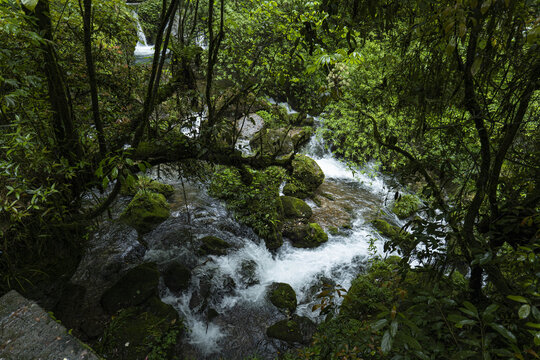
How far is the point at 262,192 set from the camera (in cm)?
658

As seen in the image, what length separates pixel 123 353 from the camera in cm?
373

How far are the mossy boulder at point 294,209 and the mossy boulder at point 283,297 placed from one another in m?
2.44

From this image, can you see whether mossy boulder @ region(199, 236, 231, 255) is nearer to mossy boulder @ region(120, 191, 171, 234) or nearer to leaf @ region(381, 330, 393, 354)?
mossy boulder @ region(120, 191, 171, 234)

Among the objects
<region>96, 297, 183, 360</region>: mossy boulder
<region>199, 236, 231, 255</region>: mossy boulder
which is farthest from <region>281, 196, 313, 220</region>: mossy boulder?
<region>96, 297, 183, 360</region>: mossy boulder

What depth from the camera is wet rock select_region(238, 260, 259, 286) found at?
5.80m

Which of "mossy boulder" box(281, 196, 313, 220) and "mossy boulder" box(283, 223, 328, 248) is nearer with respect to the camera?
"mossy boulder" box(283, 223, 328, 248)

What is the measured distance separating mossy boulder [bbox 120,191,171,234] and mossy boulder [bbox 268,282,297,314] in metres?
3.32

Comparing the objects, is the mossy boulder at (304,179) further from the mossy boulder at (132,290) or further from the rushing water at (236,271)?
the mossy boulder at (132,290)

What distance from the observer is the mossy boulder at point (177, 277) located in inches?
202

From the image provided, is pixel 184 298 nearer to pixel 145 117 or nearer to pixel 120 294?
pixel 120 294

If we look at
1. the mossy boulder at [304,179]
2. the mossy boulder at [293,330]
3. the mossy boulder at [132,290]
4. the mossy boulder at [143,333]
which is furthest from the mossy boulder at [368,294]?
the mossy boulder at [304,179]

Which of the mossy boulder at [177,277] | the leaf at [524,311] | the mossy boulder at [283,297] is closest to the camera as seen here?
the leaf at [524,311]

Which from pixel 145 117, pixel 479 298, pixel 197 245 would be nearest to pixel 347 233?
pixel 197 245

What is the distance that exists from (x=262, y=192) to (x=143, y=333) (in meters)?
3.73
